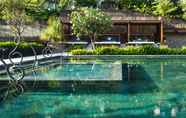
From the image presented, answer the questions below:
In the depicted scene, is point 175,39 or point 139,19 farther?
point 175,39

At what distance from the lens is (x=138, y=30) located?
37156 millimetres

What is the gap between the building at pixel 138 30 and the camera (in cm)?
3553

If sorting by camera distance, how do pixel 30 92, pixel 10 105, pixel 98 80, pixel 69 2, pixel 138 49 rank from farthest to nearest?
1. pixel 69 2
2. pixel 138 49
3. pixel 98 80
4. pixel 30 92
5. pixel 10 105

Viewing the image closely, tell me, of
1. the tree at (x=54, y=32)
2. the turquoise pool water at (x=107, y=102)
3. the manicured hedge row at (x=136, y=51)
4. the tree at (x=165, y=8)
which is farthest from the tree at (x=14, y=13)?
the turquoise pool water at (x=107, y=102)

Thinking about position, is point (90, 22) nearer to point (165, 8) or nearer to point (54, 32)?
point (54, 32)

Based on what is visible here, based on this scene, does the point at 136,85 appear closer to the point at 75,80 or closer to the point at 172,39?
the point at 75,80

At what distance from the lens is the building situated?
3553 cm

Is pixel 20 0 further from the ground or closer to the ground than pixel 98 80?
further from the ground

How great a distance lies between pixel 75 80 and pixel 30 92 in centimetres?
326

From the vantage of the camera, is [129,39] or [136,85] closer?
[136,85]

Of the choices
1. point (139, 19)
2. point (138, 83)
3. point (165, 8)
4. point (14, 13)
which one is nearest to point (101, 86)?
point (138, 83)

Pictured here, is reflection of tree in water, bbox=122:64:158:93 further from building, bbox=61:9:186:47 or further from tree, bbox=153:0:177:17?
tree, bbox=153:0:177:17

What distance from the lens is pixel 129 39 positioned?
3550cm

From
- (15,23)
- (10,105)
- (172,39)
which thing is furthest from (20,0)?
(10,105)
